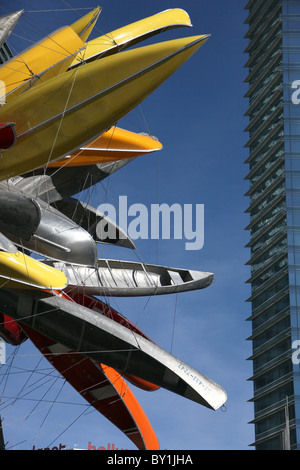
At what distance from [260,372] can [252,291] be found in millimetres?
7599

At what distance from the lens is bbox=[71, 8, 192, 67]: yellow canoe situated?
26891mm

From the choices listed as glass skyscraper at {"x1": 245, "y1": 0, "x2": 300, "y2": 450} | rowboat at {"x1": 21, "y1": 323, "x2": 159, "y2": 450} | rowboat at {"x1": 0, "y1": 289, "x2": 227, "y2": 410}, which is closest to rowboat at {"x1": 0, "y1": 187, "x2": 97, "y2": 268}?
rowboat at {"x1": 0, "y1": 289, "x2": 227, "y2": 410}

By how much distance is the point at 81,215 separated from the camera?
1153 inches

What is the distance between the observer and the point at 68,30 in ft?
87.2

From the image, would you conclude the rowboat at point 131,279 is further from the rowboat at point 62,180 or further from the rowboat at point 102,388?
the rowboat at point 62,180

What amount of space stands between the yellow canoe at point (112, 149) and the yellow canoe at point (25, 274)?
17.8ft

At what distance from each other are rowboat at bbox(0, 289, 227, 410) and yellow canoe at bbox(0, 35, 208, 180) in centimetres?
381

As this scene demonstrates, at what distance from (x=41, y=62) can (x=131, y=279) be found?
748 centimetres

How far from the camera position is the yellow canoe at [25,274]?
2172cm

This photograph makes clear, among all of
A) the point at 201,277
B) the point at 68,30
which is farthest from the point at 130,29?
the point at 201,277

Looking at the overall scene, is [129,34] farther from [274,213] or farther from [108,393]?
[274,213]

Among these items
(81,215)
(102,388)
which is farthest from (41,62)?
(102,388)

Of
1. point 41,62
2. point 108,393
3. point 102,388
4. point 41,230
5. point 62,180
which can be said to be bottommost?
point 108,393
